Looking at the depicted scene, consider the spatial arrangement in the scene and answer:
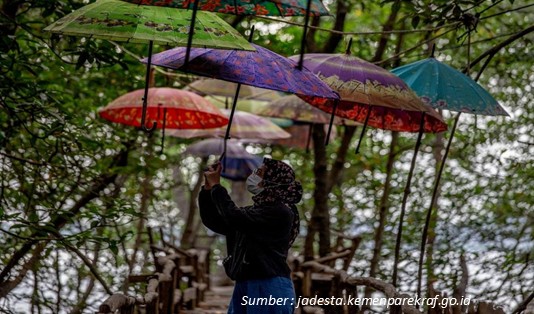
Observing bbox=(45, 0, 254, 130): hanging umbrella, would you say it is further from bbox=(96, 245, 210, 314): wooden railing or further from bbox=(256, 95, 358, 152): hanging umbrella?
bbox=(256, 95, 358, 152): hanging umbrella

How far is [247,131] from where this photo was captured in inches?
342

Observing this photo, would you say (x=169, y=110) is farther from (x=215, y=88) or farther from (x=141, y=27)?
(x=141, y=27)

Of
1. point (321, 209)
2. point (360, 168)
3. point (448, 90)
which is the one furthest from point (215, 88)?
point (360, 168)

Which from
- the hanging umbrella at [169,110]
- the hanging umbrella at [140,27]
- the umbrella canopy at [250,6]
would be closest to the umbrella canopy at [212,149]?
the hanging umbrella at [169,110]

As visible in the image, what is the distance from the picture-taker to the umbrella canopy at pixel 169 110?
21.7 ft

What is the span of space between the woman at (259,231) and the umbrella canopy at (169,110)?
86.8 inches

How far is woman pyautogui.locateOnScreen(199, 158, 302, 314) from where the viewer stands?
425 cm

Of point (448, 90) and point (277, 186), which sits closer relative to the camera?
point (277, 186)

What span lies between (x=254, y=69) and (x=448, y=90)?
1.52m

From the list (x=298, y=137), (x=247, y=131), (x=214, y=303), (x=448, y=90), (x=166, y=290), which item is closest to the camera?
(x=448, y=90)

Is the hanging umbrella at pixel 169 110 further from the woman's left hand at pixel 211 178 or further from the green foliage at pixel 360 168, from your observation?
the woman's left hand at pixel 211 178

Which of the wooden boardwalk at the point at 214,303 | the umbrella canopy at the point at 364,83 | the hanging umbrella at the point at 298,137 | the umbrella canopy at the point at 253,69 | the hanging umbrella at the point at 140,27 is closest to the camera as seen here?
the hanging umbrella at the point at 140,27

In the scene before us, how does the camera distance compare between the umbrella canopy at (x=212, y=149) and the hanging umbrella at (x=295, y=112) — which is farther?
the umbrella canopy at (x=212, y=149)

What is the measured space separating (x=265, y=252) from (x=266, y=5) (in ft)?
3.96
